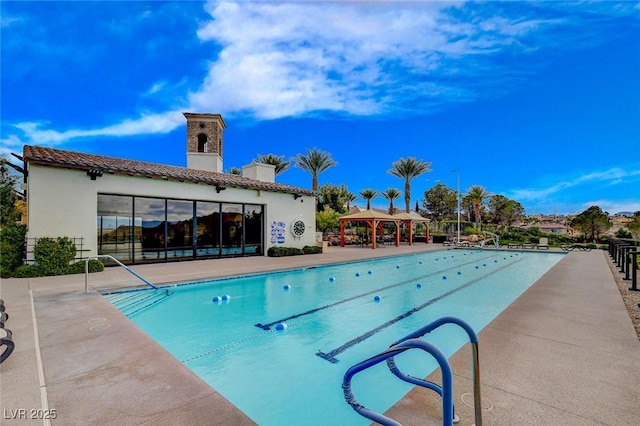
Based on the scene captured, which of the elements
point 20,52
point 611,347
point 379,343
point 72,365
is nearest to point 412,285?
point 379,343

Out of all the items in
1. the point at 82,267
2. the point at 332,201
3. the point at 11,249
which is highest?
the point at 332,201

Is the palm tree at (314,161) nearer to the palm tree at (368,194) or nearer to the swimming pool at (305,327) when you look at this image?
the palm tree at (368,194)

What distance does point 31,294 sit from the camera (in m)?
6.74

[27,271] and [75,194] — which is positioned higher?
[75,194]

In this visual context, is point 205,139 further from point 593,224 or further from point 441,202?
point 593,224

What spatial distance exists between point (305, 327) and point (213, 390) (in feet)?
10.6

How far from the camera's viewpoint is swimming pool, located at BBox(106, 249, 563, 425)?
364cm

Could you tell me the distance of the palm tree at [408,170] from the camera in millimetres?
34344

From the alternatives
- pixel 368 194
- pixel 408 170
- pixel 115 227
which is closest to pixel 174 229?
pixel 115 227

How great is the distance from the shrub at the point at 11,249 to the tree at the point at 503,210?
55.5 metres

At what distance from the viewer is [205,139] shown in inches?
827

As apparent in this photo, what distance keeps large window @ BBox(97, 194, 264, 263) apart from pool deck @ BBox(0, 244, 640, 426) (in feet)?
22.4

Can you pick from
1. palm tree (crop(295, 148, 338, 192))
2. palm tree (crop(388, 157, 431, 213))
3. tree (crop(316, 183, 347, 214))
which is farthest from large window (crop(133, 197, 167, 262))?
palm tree (crop(388, 157, 431, 213))

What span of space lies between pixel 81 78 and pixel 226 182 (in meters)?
8.33
